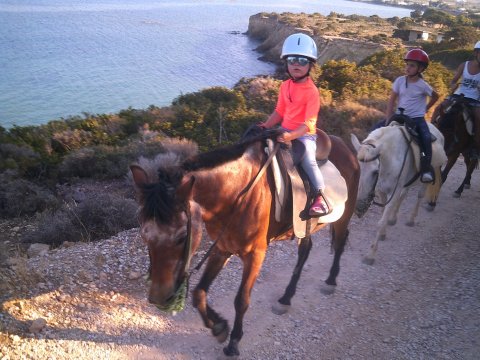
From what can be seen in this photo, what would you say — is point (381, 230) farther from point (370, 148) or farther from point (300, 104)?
point (300, 104)

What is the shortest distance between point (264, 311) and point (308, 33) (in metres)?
55.5

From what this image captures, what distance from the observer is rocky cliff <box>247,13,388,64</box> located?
43.4 meters

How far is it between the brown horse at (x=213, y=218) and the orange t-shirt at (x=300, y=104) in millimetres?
525

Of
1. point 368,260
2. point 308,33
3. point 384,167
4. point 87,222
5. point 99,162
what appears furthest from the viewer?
point 308,33

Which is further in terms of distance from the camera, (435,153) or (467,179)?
(467,179)

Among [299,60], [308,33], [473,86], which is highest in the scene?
[299,60]

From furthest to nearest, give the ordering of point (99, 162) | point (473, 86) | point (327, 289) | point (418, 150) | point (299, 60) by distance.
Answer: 1. point (99, 162)
2. point (473, 86)
3. point (418, 150)
4. point (327, 289)
5. point (299, 60)

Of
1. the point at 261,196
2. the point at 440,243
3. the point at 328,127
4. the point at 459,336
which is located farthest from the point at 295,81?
the point at 328,127

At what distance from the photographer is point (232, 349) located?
3967 millimetres

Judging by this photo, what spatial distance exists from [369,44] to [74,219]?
4427 cm

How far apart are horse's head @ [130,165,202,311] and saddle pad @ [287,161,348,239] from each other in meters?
1.44

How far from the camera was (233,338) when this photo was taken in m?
3.99

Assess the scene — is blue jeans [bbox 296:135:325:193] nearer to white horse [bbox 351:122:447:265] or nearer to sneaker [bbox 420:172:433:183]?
white horse [bbox 351:122:447:265]

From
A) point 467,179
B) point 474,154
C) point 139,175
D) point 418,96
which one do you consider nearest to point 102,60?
point 467,179
